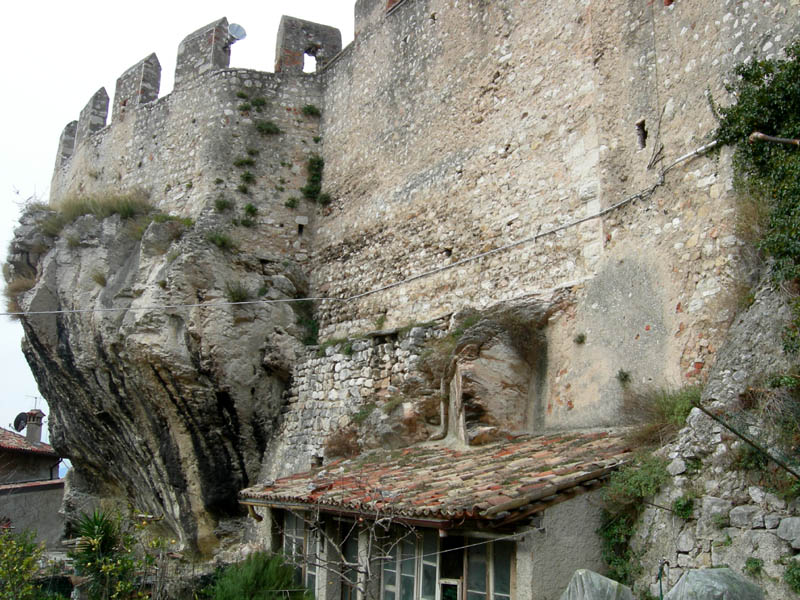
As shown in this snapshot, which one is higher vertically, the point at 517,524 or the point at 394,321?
the point at 394,321

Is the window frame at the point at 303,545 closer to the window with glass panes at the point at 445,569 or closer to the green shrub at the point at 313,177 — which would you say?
the window with glass panes at the point at 445,569

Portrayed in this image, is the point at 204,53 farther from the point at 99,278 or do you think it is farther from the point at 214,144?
the point at 99,278

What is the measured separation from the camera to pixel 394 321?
473 inches

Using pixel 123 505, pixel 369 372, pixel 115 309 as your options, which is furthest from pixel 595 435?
pixel 123 505

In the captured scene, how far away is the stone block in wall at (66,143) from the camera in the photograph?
21.0m

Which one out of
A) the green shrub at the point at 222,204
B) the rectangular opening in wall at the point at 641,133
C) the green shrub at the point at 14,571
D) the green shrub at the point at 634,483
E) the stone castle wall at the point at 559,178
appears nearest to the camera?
the green shrub at the point at 634,483

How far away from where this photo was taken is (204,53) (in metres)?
16.4

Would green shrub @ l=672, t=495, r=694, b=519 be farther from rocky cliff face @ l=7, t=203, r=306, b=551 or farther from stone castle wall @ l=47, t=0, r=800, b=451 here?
rocky cliff face @ l=7, t=203, r=306, b=551

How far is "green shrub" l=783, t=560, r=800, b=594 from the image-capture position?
507cm

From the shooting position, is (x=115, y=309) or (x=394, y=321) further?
(x=115, y=309)

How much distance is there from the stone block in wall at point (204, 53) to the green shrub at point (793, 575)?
14386 mm

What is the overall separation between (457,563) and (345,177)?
28.8ft

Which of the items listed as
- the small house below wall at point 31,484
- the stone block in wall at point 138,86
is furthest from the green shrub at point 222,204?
the small house below wall at point 31,484

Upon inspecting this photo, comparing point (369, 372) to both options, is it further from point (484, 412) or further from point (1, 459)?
point (1, 459)
